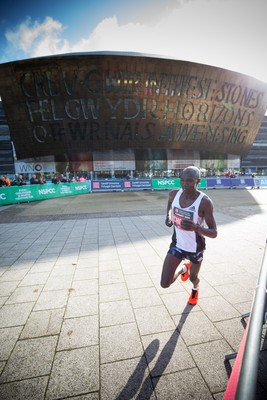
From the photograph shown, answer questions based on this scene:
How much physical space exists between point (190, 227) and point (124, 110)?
36.7 meters

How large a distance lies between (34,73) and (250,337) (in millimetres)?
41069

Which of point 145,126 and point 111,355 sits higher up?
point 145,126

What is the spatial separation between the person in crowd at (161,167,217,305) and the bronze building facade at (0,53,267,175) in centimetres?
3583

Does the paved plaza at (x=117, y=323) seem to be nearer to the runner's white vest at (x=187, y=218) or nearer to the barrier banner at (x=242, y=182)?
the runner's white vest at (x=187, y=218)

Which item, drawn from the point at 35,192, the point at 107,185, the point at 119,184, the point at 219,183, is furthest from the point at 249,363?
→ the point at 219,183

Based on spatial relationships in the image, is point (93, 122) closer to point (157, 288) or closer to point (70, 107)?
point (70, 107)

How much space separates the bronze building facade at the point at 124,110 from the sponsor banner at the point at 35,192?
63.0 feet

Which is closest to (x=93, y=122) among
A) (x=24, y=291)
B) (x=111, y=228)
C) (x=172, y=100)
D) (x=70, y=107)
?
(x=70, y=107)

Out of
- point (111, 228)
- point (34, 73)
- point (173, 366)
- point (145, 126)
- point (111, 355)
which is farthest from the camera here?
point (145, 126)

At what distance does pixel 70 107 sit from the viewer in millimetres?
34656

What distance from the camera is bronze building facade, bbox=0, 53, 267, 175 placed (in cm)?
3225

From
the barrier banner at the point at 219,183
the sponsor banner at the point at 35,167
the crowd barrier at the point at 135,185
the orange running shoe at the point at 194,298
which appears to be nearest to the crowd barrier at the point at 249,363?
the orange running shoe at the point at 194,298

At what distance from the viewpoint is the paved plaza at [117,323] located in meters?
2.00

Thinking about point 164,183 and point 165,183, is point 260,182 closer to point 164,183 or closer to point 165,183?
point 165,183
